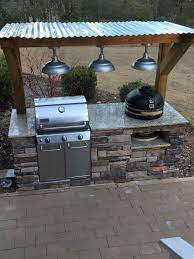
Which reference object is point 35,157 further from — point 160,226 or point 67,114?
point 160,226

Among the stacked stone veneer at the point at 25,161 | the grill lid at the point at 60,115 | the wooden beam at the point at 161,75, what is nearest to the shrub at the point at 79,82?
the wooden beam at the point at 161,75

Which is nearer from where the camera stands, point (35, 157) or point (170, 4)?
point (35, 157)

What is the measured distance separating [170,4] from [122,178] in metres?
15.4

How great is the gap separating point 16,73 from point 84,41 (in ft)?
3.87

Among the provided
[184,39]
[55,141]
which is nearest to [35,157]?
[55,141]

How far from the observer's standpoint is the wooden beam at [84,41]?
4.73m

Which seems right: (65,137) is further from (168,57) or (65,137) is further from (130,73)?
(130,73)

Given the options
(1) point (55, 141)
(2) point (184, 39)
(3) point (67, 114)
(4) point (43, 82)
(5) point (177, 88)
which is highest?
(2) point (184, 39)

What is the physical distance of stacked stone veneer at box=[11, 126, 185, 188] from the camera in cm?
523

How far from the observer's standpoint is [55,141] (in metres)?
Answer: 5.14

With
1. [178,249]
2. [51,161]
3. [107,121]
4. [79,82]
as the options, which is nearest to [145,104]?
[107,121]

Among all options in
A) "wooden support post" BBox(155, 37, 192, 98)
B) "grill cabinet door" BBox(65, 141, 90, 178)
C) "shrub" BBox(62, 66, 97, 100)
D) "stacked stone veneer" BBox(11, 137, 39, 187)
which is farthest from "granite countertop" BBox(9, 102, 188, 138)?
"shrub" BBox(62, 66, 97, 100)

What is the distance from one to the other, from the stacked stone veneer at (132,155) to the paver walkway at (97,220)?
0.58 feet

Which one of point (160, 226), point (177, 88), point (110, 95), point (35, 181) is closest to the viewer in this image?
point (160, 226)
